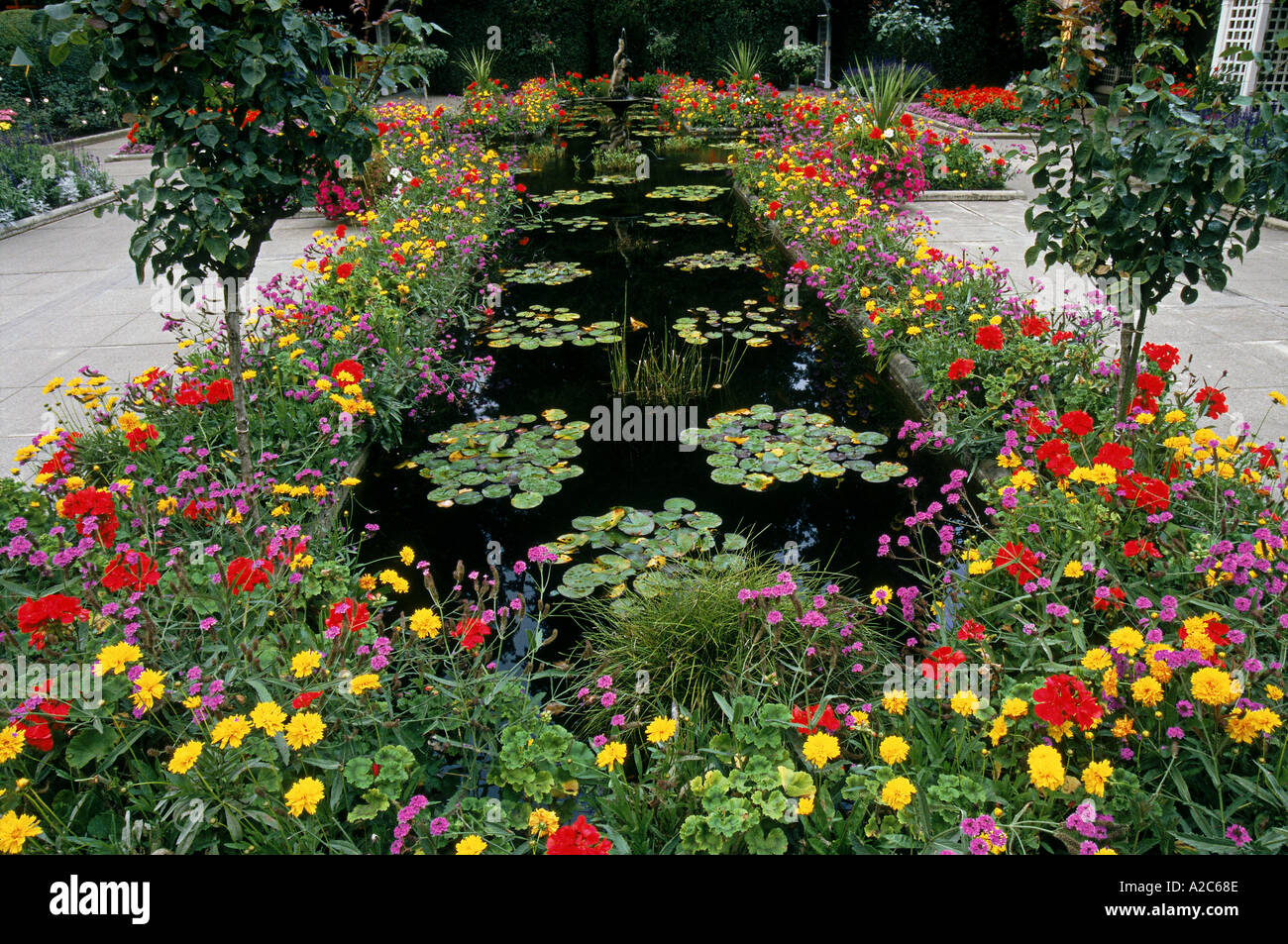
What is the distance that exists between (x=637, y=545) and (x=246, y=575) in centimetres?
155

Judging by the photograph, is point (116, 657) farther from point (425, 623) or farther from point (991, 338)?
A: point (991, 338)

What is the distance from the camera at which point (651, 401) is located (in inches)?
183

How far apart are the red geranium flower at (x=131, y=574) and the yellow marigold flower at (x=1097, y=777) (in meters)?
2.21

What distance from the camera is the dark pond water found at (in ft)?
11.4

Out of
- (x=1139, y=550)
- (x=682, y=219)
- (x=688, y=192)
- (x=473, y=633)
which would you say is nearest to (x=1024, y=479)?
(x=1139, y=550)

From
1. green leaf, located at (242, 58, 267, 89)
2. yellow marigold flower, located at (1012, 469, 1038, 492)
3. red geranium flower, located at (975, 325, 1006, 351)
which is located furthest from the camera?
red geranium flower, located at (975, 325, 1006, 351)

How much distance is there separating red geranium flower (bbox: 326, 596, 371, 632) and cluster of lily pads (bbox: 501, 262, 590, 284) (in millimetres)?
4909

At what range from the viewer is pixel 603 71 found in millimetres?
21078

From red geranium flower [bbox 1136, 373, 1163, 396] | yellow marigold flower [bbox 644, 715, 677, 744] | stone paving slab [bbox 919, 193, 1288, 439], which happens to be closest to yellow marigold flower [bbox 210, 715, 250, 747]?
yellow marigold flower [bbox 644, 715, 677, 744]

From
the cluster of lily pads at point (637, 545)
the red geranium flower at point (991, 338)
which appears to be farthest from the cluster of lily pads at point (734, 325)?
the red geranium flower at point (991, 338)

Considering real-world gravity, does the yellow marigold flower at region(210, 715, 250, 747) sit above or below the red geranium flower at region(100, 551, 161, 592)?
below

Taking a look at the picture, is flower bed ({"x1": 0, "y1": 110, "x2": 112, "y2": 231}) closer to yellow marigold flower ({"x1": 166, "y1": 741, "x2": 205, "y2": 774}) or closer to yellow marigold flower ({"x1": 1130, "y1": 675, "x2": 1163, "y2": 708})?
yellow marigold flower ({"x1": 166, "y1": 741, "x2": 205, "y2": 774})

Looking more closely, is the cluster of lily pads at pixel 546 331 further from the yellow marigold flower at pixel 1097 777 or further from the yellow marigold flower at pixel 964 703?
the yellow marigold flower at pixel 1097 777

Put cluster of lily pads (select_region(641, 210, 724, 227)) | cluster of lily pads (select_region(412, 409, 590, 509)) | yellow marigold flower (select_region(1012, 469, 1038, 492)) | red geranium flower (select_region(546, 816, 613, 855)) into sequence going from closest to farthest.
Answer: red geranium flower (select_region(546, 816, 613, 855)), yellow marigold flower (select_region(1012, 469, 1038, 492)), cluster of lily pads (select_region(412, 409, 590, 509)), cluster of lily pads (select_region(641, 210, 724, 227))
